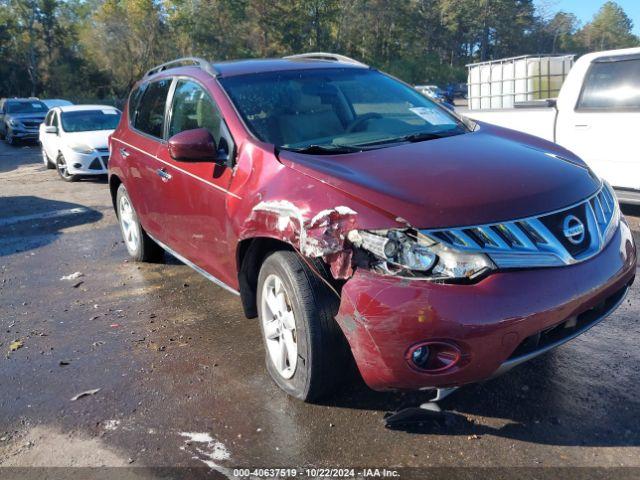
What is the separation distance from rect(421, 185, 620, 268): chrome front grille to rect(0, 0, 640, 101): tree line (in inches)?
1787

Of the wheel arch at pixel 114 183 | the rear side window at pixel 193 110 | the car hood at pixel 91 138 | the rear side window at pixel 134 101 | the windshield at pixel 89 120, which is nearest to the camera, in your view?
the rear side window at pixel 193 110

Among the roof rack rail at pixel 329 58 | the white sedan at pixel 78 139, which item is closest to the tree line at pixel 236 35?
the white sedan at pixel 78 139

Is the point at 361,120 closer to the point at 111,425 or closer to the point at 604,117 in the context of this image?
the point at 111,425

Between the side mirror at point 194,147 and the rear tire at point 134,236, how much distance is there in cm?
205

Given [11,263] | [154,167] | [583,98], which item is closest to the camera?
[154,167]

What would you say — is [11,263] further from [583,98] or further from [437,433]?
[583,98]

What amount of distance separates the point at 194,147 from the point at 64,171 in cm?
1002

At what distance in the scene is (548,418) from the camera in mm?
3055

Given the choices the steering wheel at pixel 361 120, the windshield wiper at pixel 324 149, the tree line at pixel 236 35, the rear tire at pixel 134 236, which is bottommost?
the rear tire at pixel 134 236

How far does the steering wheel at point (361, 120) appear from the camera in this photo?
390cm

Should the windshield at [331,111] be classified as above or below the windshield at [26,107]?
above

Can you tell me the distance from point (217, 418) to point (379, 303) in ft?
4.00

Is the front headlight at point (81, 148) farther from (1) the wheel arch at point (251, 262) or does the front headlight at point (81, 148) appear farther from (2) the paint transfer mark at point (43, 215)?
(1) the wheel arch at point (251, 262)

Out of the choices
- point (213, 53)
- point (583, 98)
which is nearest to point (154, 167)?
point (583, 98)
